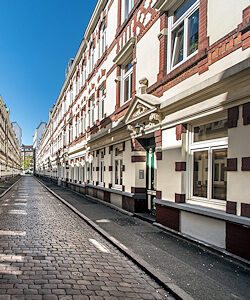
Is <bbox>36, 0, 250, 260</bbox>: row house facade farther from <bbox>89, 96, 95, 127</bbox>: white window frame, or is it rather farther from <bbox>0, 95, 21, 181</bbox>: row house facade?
<bbox>0, 95, 21, 181</bbox>: row house facade

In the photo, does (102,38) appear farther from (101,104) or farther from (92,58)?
(101,104)

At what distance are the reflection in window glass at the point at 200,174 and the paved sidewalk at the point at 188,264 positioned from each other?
127 centimetres

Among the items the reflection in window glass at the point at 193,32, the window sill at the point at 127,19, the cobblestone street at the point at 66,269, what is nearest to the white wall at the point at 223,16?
the reflection in window glass at the point at 193,32

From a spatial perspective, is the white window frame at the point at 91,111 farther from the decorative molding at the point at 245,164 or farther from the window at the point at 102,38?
the decorative molding at the point at 245,164

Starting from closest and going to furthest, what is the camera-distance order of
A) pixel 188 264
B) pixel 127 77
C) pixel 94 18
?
pixel 188 264 → pixel 127 77 → pixel 94 18

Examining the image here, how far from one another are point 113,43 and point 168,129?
23.7 feet

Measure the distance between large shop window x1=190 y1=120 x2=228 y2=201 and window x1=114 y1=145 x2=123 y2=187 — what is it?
5.48m

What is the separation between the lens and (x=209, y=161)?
6117mm

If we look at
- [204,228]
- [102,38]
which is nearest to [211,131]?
[204,228]

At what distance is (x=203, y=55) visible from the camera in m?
5.96

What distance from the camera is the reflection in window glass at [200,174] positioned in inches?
247

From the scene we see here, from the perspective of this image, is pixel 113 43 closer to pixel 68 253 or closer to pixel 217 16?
pixel 217 16

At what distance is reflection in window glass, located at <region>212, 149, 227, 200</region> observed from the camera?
568 cm

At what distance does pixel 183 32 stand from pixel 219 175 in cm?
413
